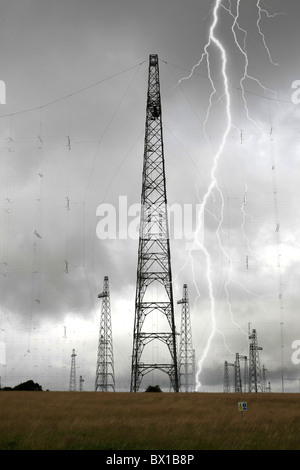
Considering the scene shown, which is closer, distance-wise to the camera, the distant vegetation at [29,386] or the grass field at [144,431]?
the grass field at [144,431]

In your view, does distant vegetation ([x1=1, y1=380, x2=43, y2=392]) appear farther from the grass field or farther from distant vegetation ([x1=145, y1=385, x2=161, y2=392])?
the grass field

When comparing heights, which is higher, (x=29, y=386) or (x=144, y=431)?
(x=29, y=386)

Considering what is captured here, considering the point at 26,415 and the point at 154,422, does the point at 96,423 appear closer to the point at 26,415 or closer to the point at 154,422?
the point at 154,422

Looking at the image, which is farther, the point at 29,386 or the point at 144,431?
the point at 29,386

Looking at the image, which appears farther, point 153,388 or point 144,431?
point 153,388

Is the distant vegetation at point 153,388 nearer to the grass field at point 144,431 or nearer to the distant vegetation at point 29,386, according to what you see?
the distant vegetation at point 29,386

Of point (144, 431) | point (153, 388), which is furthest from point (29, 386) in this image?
point (144, 431)

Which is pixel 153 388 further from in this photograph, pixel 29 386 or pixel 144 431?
pixel 144 431

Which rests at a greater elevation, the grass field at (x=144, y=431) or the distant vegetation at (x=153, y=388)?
the distant vegetation at (x=153, y=388)

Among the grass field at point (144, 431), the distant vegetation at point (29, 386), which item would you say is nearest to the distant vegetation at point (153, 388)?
the distant vegetation at point (29, 386)

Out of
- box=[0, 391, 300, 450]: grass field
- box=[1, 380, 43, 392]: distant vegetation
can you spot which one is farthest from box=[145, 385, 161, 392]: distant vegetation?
box=[0, 391, 300, 450]: grass field

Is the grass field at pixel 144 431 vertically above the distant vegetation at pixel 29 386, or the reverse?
the distant vegetation at pixel 29 386
